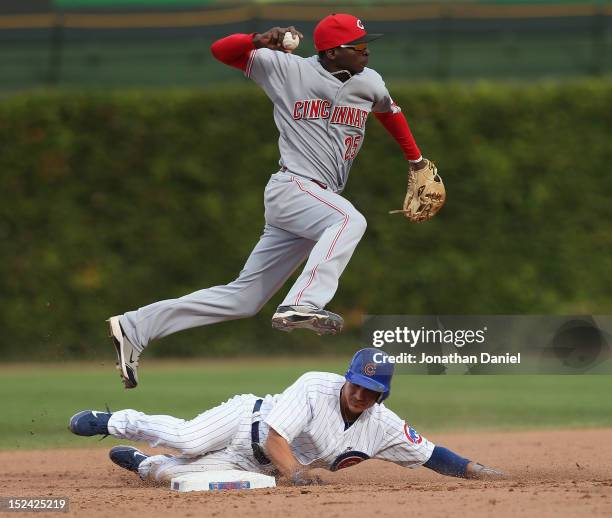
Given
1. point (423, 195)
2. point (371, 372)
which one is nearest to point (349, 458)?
point (371, 372)

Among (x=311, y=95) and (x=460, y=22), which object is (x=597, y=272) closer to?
(x=460, y=22)

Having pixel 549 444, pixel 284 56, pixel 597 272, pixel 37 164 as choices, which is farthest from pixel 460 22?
pixel 284 56

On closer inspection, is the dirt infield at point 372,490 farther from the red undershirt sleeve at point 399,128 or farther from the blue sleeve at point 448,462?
the red undershirt sleeve at point 399,128

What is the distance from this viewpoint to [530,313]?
13.9 m

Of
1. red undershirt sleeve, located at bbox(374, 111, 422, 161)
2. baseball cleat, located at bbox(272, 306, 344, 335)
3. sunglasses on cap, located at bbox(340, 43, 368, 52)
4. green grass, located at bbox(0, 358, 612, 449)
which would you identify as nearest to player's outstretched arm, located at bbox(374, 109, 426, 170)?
red undershirt sleeve, located at bbox(374, 111, 422, 161)

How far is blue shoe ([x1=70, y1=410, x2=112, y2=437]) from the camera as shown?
645cm

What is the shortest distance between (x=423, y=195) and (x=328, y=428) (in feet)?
5.00

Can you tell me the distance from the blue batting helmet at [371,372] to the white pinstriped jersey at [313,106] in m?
1.01

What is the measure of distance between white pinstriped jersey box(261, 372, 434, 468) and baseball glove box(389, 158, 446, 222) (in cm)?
113

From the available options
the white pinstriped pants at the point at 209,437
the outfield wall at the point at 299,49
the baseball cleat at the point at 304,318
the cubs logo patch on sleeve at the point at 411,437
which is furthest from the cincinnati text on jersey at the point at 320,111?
the outfield wall at the point at 299,49

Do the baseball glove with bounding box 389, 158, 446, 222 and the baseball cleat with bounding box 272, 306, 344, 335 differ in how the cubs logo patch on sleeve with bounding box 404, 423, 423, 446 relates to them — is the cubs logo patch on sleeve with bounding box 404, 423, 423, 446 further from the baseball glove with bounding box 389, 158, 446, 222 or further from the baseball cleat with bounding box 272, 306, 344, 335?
the baseball glove with bounding box 389, 158, 446, 222

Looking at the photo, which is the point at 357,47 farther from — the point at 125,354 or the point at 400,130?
the point at 125,354

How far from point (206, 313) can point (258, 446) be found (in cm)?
79

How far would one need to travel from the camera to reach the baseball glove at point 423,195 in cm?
659
